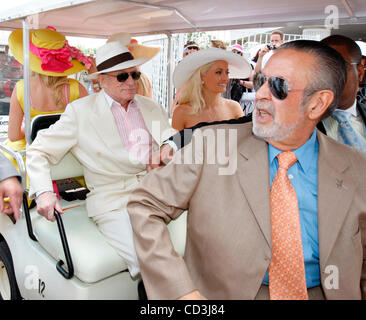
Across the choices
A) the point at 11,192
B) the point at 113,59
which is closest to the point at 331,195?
the point at 11,192

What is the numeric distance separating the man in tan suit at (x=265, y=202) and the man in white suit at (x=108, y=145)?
660 millimetres

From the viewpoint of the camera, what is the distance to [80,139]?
2.26m

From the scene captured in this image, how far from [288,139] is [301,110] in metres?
0.14

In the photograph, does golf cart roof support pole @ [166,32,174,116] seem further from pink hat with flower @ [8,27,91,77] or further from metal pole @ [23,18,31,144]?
metal pole @ [23,18,31,144]

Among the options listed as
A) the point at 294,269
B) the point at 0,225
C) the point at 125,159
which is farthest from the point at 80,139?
the point at 294,269

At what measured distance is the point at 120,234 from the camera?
2027 millimetres

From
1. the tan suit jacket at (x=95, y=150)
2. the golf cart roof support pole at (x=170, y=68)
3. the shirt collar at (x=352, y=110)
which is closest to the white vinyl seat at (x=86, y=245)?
the tan suit jacket at (x=95, y=150)

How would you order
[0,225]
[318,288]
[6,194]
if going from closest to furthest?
[318,288], [6,194], [0,225]

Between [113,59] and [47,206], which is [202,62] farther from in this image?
[47,206]

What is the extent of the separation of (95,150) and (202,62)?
134 centimetres

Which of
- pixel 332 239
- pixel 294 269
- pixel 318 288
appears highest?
pixel 332 239

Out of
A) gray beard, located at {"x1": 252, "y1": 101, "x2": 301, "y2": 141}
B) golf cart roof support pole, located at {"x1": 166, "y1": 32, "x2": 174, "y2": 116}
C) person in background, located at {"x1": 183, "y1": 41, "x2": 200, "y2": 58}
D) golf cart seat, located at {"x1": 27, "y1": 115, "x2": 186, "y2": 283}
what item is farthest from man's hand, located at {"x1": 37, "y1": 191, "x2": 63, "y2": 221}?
person in background, located at {"x1": 183, "y1": 41, "x2": 200, "y2": 58}

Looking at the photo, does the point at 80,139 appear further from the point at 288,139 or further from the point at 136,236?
the point at 288,139

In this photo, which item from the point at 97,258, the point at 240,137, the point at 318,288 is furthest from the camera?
the point at 97,258
